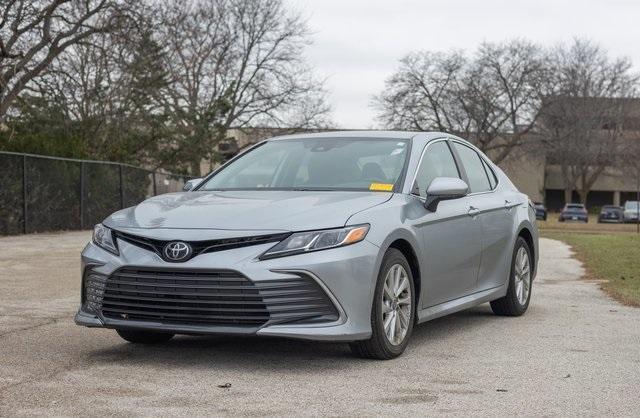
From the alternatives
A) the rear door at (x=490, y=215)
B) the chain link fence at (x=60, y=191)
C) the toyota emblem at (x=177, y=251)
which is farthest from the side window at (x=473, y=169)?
the chain link fence at (x=60, y=191)

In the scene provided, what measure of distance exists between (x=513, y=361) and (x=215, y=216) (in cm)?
216

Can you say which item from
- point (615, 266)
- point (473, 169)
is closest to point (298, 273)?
point (473, 169)

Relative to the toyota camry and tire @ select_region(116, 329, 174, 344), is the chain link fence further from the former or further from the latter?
tire @ select_region(116, 329, 174, 344)

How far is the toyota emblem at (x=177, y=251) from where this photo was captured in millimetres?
6317

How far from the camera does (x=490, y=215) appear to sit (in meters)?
8.72

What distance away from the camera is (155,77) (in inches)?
1407

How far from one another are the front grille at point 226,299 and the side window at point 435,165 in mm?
1685

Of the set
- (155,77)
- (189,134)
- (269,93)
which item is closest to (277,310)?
(155,77)

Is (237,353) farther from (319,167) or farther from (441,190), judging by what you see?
(441,190)

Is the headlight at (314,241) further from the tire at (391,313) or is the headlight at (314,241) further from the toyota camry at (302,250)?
the tire at (391,313)

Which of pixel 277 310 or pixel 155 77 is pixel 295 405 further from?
pixel 155 77

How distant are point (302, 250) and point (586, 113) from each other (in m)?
74.6

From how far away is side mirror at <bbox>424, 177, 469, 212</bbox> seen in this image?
7.45 meters

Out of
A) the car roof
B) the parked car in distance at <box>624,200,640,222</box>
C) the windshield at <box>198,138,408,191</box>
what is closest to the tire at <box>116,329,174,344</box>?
the windshield at <box>198,138,408,191</box>
